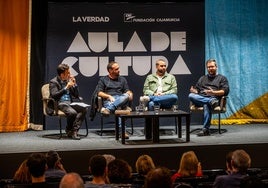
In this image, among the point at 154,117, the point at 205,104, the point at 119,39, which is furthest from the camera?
the point at 119,39

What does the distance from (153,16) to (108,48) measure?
86cm

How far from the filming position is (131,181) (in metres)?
3.88

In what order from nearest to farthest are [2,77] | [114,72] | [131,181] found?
[131,181] < [114,72] < [2,77]

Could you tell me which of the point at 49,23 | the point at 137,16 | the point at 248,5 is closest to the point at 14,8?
the point at 49,23

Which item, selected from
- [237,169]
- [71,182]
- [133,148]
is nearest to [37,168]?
[71,182]

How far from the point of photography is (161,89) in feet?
25.6

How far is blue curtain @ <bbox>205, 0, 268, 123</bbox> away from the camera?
29.2 feet

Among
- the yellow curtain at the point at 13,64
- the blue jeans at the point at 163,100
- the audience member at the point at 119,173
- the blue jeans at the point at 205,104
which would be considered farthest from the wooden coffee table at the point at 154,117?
the audience member at the point at 119,173

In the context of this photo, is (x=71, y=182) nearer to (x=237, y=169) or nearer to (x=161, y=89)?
(x=237, y=169)

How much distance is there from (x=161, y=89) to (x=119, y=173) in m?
4.11

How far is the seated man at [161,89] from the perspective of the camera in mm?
7617

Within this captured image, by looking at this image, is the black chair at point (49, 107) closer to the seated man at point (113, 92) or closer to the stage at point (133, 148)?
the stage at point (133, 148)

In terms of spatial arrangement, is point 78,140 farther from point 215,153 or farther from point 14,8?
point 14,8

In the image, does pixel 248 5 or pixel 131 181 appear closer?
pixel 131 181
